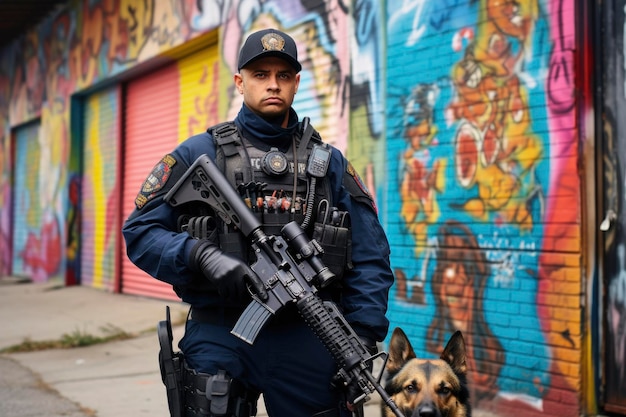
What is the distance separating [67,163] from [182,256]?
39.3 feet

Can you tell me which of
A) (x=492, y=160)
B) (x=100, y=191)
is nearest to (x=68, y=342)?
(x=492, y=160)

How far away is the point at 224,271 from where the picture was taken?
102 inches

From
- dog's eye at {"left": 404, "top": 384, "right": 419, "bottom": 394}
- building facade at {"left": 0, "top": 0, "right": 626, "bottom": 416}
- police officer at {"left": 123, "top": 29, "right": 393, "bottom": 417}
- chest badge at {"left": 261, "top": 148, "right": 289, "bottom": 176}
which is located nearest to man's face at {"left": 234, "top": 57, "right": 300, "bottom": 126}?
police officer at {"left": 123, "top": 29, "right": 393, "bottom": 417}

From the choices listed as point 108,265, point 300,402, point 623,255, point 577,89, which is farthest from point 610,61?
point 108,265

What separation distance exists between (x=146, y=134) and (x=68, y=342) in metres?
4.42

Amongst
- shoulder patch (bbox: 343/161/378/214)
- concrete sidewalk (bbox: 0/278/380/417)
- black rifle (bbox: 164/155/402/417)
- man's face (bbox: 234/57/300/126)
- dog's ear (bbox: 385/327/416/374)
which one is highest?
man's face (bbox: 234/57/300/126)

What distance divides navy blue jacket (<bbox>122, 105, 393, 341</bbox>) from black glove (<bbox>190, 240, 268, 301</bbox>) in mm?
58

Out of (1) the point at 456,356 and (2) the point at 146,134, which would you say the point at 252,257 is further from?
(2) the point at 146,134

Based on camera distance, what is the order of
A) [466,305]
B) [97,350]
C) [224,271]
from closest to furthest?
[224,271] < [466,305] < [97,350]

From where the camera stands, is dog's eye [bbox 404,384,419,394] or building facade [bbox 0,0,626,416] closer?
dog's eye [bbox 404,384,419,394]

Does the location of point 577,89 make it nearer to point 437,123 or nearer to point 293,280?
point 437,123

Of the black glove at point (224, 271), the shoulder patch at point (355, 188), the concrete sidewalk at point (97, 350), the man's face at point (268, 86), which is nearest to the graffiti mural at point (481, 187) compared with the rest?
the concrete sidewalk at point (97, 350)

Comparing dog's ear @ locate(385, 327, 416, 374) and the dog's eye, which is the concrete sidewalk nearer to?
dog's ear @ locate(385, 327, 416, 374)

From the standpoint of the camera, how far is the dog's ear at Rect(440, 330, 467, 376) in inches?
147
